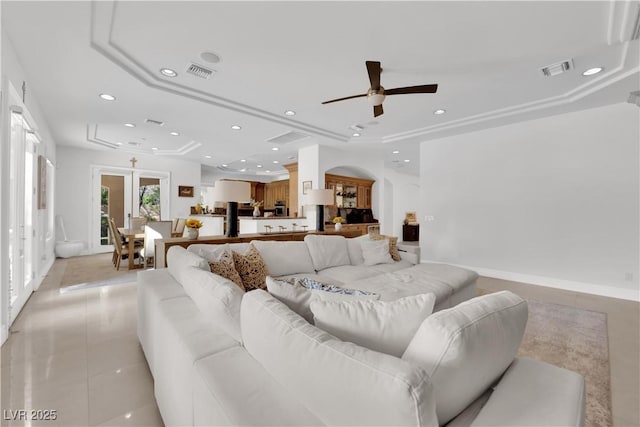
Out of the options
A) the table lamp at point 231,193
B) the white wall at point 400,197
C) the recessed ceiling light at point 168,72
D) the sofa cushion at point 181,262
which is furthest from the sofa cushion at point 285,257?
the white wall at point 400,197

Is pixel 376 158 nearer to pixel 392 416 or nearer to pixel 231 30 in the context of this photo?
pixel 231 30

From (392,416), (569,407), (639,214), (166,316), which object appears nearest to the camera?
(392,416)

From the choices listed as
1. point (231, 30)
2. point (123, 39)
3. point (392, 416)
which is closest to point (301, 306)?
point (392, 416)

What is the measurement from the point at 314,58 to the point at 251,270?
220 cm

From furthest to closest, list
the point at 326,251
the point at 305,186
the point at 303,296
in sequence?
1. the point at 305,186
2. the point at 326,251
3. the point at 303,296

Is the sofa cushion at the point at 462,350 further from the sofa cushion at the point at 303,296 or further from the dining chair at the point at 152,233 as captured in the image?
the dining chair at the point at 152,233

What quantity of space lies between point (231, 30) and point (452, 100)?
3.05 meters

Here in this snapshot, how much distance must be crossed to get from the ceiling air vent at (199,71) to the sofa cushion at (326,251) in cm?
224

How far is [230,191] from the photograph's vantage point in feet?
11.1

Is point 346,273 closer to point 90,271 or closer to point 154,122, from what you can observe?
point 154,122

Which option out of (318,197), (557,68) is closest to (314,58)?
(318,197)

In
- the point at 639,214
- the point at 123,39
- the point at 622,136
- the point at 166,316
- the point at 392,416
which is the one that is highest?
the point at 123,39

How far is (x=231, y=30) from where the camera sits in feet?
8.00

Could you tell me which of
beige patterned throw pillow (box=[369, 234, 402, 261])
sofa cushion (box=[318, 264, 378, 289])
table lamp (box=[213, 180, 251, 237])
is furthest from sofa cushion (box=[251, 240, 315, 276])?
beige patterned throw pillow (box=[369, 234, 402, 261])
